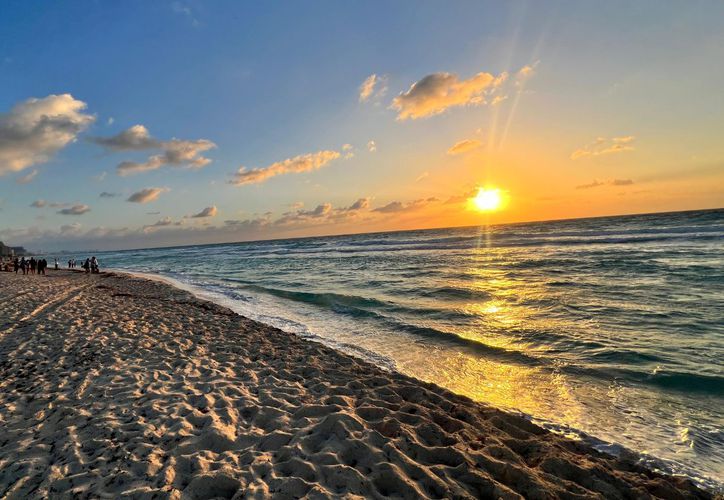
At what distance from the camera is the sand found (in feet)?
12.4

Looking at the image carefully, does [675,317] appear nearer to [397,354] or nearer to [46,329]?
[397,354]

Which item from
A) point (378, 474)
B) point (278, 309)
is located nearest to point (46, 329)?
point (278, 309)

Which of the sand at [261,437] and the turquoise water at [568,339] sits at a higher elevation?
the sand at [261,437]

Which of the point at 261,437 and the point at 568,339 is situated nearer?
the point at 261,437

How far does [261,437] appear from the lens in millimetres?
4645

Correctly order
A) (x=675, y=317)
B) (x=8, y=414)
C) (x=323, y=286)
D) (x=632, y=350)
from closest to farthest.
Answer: (x=8, y=414) → (x=632, y=350) → (x=675, y=317) → (x=323, y=286)

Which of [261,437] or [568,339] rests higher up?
[261,437]

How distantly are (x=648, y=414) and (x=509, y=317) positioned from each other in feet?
22.1

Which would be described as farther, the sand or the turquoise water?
the turquoise water

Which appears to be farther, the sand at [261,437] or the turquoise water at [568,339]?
the turquoise water at [568,339]

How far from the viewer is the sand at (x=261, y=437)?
149 inches

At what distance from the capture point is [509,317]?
42.7 ft

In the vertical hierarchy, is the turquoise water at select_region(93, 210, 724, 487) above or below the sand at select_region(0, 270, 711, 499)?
below

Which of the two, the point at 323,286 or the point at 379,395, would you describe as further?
the point at 323,286
